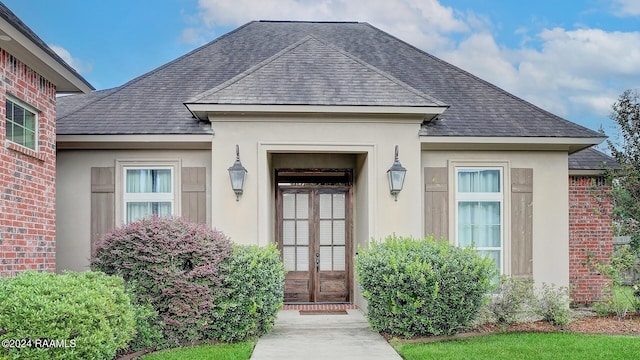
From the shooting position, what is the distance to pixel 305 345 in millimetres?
8500

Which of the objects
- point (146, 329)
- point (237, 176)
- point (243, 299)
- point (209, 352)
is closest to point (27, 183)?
point (146, 329)

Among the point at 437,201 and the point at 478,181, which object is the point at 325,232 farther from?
the point at 478,181

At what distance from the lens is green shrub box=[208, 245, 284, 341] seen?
28.2 ft

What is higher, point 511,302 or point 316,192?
point 316,192

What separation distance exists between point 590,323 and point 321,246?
5.03 meters

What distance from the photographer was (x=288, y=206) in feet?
41.3

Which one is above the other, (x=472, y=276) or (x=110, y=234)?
(x=110, y=234)

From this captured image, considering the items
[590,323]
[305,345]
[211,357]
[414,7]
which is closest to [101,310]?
[211,357]

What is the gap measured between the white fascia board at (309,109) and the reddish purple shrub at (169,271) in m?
2.44

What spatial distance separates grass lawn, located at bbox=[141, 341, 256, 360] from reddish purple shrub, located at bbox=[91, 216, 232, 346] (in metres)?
0.34

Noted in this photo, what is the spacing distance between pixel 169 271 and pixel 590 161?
31.7 feet

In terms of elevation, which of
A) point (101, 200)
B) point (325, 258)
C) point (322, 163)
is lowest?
point (325, 258)

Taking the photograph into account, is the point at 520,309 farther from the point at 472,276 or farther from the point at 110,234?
the point at 110,234

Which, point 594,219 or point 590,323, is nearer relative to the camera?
point 590,323
